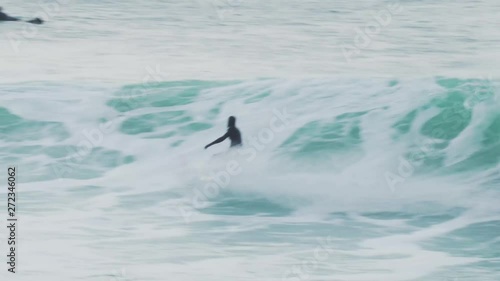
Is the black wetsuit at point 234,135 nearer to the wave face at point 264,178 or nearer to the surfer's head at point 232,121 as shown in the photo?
the surfer's head at point 232,121

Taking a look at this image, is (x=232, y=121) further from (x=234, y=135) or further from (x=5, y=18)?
(x=5, y=18)

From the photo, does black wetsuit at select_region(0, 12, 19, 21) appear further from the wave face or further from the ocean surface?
the wave face

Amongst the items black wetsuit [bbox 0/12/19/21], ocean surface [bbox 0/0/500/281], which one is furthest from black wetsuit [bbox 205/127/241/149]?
black wetsuit [bbox 0/12/19/21]

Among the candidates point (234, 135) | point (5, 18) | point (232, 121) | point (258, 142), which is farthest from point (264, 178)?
point (5, 18)

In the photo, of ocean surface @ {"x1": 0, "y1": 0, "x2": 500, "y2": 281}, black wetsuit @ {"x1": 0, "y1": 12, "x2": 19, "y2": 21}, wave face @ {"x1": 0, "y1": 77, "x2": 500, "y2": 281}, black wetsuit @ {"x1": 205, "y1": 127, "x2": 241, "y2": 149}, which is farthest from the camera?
black wetsuit @ {"x1": 0, "y1": 12, "x2": 19, "y2": 21}

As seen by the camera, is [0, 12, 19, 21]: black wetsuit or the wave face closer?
the wave face

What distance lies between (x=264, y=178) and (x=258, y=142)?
155cm

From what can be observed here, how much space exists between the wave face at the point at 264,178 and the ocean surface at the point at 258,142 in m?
0.03

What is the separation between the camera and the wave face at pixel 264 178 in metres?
10.3

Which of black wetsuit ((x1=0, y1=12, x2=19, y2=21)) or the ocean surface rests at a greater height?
black wetsuit ((x1=0, y1=12, x2=19, y2=21))

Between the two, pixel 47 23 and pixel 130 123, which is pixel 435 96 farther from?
pixel 47 23

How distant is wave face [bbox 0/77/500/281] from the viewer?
1027cm

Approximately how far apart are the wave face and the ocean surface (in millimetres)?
34

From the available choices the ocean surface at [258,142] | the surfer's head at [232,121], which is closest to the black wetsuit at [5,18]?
the ocean surface at [258,142]
